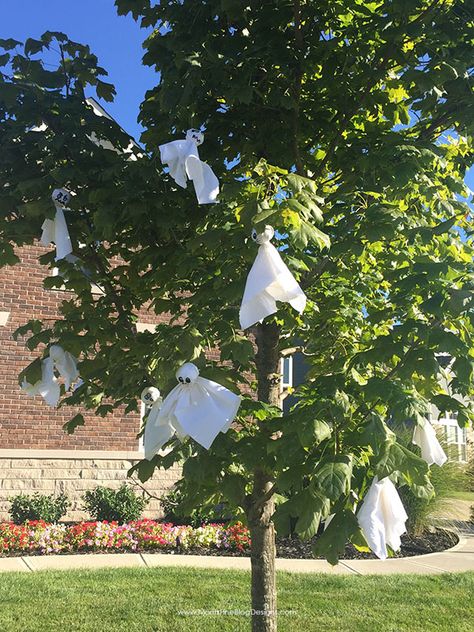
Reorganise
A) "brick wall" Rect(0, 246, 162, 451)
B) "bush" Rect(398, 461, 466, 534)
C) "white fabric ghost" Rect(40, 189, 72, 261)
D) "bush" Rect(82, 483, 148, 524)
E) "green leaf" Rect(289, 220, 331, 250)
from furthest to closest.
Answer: "bush" Rect(398, 461, 466, 534) → "brick wall" Rect(0, 246, 162, 451) → "bush" Rect(82, 483, 148, 524) → "white fabric ghost" Rect(40, 189, 72, 261) → "green leaf" Rect(289, 220, 331, 250)

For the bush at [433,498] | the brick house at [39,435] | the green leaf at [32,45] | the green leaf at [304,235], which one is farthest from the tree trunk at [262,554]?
the bush at [433,498]

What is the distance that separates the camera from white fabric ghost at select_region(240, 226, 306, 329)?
8.00ft

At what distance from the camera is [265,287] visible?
7.94 feet

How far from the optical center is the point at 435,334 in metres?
2.50

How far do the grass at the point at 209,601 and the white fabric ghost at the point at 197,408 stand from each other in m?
A: 3.35

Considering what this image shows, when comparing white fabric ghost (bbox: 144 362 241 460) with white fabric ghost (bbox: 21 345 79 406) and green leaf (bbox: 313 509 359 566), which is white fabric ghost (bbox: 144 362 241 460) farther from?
white fabric ghost (bbox: 21 345 79 406)

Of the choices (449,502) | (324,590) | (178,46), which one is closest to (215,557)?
(324,590)

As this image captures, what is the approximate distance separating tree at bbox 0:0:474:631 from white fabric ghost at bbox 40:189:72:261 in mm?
92

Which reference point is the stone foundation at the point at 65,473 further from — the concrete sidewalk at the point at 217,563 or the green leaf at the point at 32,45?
the green leaf at the point at 32,45

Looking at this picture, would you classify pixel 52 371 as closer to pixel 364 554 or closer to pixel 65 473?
pixel 364 554

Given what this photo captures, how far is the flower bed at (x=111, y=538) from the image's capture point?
26.2 feet

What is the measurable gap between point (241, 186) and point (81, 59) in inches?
70.2

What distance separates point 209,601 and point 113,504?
13.4 feet

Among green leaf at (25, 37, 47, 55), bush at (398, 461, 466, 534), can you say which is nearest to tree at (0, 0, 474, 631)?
green leaf at (25, 37, 47, 55)
